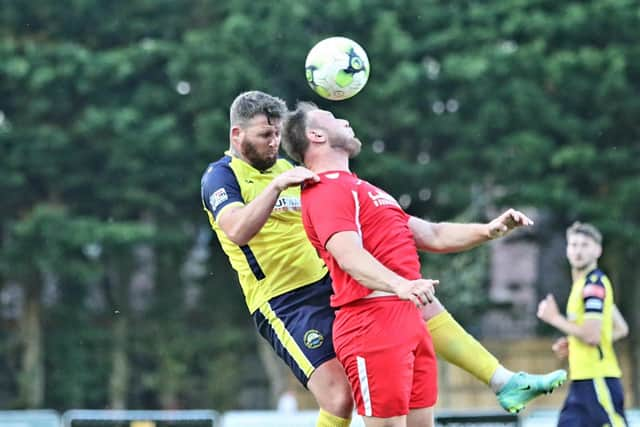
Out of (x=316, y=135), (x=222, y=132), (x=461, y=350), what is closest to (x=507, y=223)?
(x=461, y=350)

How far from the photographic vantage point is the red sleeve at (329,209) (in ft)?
19.5

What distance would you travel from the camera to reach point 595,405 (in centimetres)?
918

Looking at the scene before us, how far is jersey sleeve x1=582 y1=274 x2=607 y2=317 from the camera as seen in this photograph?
927 centimetres

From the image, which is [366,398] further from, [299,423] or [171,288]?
[171,288]

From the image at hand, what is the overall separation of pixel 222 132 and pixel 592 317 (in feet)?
51.1

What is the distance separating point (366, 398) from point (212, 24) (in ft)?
68.9

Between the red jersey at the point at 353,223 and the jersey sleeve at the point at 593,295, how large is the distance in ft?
11.5

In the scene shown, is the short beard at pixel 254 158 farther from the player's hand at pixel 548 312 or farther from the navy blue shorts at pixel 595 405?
the navy blue shorts at pixel 595 405

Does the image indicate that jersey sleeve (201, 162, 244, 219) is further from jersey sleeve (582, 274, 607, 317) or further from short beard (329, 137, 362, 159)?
jersey sleeve (582, 274, 607, 317)

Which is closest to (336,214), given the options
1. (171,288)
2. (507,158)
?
(507,158)

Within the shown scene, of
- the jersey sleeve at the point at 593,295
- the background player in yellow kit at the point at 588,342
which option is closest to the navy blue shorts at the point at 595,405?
the background player in yellow kit at the point at 588,342

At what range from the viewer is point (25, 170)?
24.7m

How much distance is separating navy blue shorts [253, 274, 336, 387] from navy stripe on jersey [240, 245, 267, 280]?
170 mm

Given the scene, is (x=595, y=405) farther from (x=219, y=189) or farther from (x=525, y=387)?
(x=219, y=189)
